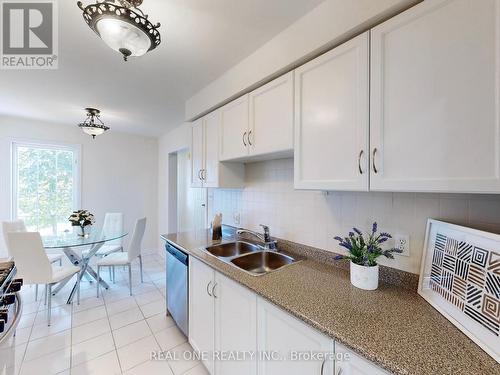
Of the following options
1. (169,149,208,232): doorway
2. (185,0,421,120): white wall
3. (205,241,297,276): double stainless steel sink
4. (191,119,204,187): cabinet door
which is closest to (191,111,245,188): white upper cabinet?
(191,119,204,187): cabinet door

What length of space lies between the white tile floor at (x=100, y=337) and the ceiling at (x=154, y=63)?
72.0 inches

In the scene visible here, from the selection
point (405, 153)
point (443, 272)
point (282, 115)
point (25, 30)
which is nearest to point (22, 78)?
point (25, 30)

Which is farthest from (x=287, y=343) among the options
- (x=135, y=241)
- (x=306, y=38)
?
(x=135, y=241)

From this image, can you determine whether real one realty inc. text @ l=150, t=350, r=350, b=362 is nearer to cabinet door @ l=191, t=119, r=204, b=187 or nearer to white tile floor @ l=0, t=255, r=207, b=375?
white tile floor @ l=0, t=255, r=207, b=375

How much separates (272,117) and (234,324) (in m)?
1.33

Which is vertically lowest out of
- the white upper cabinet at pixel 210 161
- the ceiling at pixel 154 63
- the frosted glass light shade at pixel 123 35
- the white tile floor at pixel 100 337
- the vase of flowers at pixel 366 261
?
the white tile floor at pixel 100 337

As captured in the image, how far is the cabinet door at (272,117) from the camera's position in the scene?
1.37 m

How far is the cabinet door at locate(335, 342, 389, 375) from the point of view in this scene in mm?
688

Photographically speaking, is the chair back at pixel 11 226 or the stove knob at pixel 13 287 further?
the chair back at pixel 11 226

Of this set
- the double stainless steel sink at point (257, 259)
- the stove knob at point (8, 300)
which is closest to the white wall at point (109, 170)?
the double stainless steel sink at point (257, 259)

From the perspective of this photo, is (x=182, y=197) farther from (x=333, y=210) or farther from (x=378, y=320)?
(x=378, y=320)

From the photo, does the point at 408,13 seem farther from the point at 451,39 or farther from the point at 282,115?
the point at 282,115

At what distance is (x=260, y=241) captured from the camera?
1979 mm

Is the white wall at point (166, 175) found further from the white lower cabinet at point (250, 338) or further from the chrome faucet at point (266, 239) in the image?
the white lower cabinet at point (250, 338)
